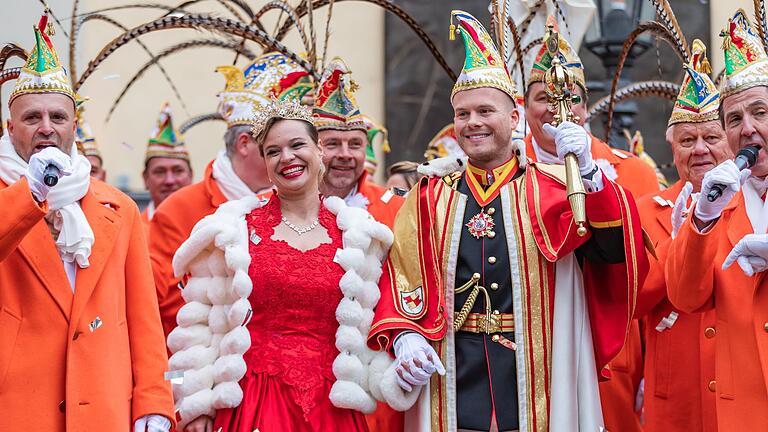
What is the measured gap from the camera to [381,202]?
6.49 m

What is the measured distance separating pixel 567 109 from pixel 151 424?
1996 millimetres

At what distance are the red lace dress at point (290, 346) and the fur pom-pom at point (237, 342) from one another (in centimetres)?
7

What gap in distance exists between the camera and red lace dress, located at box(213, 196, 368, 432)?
5.11m

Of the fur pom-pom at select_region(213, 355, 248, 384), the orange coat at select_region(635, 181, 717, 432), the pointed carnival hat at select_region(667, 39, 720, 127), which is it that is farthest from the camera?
the pointed carnival hat at select_region(667, 39, 720, 127)

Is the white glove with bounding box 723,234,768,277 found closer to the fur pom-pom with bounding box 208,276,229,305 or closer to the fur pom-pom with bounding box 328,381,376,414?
the fur pom-pom with bounding box 328,381,376,414

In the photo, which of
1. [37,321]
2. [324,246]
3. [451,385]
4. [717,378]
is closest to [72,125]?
[37,321]

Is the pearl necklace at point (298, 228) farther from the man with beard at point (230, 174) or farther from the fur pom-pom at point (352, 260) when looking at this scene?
the man with beard at point (230, 174)

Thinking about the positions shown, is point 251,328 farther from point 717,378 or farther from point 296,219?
point 717,378

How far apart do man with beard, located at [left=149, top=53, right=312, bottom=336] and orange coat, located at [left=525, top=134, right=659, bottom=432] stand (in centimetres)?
151

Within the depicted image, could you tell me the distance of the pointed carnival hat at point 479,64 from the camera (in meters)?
5.36

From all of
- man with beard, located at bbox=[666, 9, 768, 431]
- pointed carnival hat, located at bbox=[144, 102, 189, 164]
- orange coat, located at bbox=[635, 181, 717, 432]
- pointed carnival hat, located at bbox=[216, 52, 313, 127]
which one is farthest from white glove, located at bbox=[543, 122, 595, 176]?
pointed carnival hat, located at bbox=[144, 102, 189, 164]

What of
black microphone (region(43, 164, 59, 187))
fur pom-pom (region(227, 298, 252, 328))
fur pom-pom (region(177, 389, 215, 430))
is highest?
black microphone (region(43, 164, 59, 187))

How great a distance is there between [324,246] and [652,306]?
4.75ft

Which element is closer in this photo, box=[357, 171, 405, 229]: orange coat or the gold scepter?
the gold scepter
